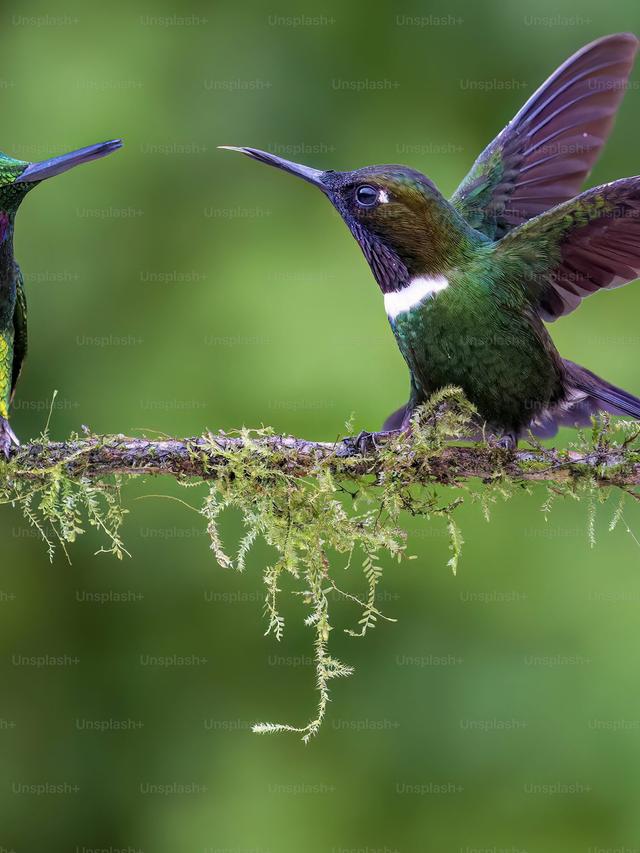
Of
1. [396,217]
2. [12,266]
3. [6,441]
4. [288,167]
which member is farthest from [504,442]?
[12,266]

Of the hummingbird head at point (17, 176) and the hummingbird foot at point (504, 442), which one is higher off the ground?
the hummingbird head at point (17, 176)

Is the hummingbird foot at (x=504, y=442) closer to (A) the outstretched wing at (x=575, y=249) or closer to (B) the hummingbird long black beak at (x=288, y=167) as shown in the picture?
(A) the outstretched wing at (x=575, y=249)

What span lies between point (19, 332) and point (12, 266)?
0.38 metres

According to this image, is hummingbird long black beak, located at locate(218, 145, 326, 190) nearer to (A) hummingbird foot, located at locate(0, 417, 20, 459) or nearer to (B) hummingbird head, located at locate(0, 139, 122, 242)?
(B) hummingbird head, located at locate(0, 139, 122, 242)

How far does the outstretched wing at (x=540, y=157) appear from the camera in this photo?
376 cm

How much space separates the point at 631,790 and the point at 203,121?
411 centimetres

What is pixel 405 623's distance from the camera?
525cm

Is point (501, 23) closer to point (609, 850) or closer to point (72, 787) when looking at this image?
point (609, 850)

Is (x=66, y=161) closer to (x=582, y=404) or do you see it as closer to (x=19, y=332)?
(x=19, y=332)

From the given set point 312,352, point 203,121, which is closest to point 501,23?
point 203,121

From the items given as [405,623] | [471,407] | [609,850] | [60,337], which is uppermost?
[471,407]

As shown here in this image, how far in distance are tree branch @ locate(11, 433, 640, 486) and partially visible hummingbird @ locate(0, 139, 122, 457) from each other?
430mm

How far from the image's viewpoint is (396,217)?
9.99ft

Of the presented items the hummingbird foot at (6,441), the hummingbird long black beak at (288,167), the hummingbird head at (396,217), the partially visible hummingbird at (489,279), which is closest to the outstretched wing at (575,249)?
the partially visible hummingbird at (489,279)
